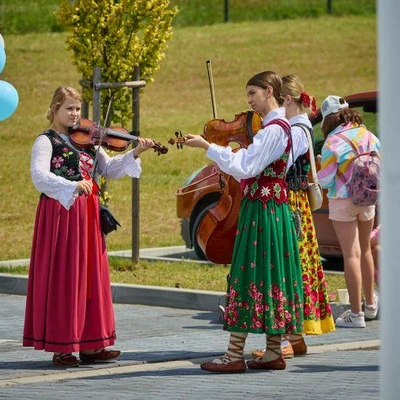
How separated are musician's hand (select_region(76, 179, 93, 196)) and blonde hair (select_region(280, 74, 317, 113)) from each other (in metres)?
1.32

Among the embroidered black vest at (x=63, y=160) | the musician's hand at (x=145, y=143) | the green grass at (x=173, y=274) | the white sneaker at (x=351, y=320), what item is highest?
the musician's hand at (x=145, y=143)

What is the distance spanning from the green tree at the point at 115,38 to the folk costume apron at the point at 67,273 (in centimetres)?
362

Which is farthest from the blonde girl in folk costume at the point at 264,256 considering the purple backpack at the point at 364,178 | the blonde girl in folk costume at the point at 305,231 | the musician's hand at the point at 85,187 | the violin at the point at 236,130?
the purple backpack at the point at 364,178

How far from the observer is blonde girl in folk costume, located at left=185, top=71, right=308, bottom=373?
26.4ft

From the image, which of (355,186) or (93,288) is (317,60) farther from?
(93,288)

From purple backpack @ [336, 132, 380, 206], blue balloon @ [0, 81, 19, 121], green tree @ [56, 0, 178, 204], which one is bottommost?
purple backpack @ [336, 132, 380, 206]

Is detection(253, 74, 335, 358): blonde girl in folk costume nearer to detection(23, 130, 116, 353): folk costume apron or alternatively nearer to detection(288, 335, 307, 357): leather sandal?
detection(288, 335, 307, 357): leather sandal

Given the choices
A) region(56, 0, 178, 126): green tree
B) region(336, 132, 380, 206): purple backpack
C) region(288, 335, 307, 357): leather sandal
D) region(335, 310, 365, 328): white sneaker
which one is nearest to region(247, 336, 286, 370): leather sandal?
region(288, 335, 307, 357): leather sandal

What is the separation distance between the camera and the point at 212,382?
782 centimetres

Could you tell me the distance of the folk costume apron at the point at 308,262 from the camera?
844 centimetres

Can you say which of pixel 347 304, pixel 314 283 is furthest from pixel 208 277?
pixel 314 283

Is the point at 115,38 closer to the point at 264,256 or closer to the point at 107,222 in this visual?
the point at 107,222

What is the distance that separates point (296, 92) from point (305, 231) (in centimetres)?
88

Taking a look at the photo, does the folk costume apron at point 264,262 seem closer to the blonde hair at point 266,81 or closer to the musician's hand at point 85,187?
the blonde hair at point 266,81
